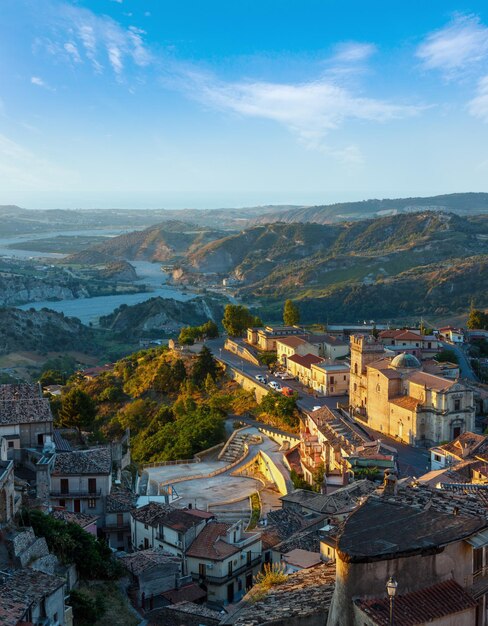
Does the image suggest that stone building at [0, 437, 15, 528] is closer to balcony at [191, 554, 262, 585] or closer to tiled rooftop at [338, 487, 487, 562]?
balcony at [191, 554, 262, 585]

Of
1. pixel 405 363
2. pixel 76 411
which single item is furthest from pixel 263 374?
pixel 76 411

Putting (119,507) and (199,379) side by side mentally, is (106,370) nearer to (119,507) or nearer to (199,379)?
(199,379)

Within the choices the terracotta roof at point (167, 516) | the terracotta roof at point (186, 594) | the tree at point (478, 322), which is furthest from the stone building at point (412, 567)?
the tree at point (478, 322)

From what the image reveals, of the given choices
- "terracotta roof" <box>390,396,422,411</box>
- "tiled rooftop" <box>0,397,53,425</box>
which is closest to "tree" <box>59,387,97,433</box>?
"tiled rooftop" <box>0,397,53,425</box>

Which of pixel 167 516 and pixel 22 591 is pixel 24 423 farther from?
pixel 22 591

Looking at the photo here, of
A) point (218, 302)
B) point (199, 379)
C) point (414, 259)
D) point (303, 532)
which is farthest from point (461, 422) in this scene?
point (414, 259)

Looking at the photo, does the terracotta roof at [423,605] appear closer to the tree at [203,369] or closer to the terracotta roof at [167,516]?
the terracotta roof at [167,516]
